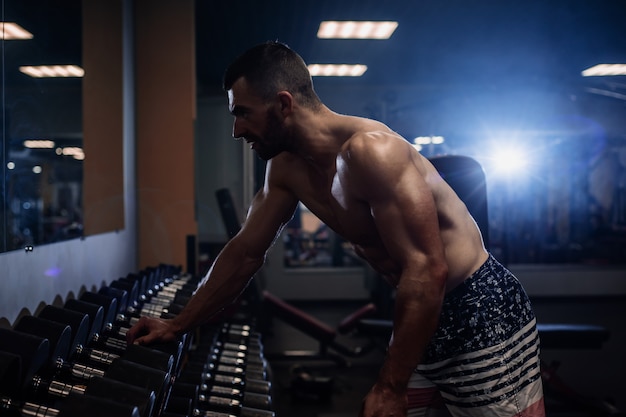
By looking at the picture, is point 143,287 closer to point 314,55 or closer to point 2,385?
point 2,385

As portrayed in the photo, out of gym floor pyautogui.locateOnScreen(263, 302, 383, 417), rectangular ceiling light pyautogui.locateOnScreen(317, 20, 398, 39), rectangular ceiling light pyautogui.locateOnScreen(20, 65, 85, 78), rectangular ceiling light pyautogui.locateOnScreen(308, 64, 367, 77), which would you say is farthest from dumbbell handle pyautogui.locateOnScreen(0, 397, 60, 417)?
rectangular ceiling light pyautogui.locateOnScreen(308, 64, 367, 77)

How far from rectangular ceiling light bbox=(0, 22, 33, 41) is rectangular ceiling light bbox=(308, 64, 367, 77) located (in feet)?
14.6

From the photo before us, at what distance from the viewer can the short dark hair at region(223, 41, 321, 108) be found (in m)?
1.24

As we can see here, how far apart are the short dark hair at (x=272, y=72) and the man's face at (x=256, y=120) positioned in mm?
19

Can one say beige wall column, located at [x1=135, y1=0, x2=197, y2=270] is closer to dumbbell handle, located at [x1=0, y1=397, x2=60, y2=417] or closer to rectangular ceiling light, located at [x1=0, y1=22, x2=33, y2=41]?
rectangular ceiling light, located at [x1=0, y1=22, x2=33, y2=41]

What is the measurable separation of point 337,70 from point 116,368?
18.6 feet

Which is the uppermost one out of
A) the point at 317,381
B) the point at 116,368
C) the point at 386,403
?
the point at 116,368

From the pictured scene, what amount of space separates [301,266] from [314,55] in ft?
7.97

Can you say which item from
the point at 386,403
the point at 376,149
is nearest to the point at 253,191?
the point at 376,149

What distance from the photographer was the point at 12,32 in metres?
1.46

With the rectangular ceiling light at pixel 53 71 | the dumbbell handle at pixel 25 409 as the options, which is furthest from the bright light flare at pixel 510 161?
the dumbbell handle at pixel 25 409

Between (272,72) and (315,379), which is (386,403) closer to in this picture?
(272,72)

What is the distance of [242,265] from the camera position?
154 cm

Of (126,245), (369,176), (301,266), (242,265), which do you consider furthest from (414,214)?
(301,266)
